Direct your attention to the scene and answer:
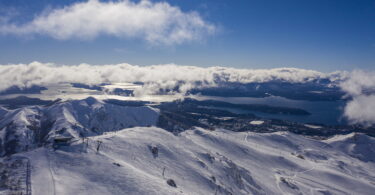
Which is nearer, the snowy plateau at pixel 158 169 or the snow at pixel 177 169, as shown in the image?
the snowy plateau at pixel 158 169

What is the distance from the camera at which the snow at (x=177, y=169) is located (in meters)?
71.1

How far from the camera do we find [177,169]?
109 m

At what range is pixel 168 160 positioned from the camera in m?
115

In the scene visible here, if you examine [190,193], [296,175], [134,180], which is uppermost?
[134,180]

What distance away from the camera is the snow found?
71.1m

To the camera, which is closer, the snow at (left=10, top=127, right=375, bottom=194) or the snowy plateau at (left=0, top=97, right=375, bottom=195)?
the snowy plateau at (left=0, top=97, right=375, bottom=195)

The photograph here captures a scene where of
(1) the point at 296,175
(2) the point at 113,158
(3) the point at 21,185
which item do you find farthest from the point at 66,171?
(1) the point at 296,175

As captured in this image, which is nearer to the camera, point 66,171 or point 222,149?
point 66,171

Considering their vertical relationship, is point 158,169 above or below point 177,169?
above

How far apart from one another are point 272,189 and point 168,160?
59754 millimetres

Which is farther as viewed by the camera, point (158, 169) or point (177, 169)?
point (177, 169)

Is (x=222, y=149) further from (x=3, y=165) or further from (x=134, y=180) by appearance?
(x=3, y=165)

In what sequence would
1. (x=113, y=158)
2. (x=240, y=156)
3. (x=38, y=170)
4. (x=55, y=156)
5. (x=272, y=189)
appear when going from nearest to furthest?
(x=38, y=170) < (x=55, y=156) < (x=113, y=158) < (x=272, y=189) < (x=240, y=156)

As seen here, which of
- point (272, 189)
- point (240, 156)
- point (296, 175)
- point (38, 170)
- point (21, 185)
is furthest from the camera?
point (240, 156)
